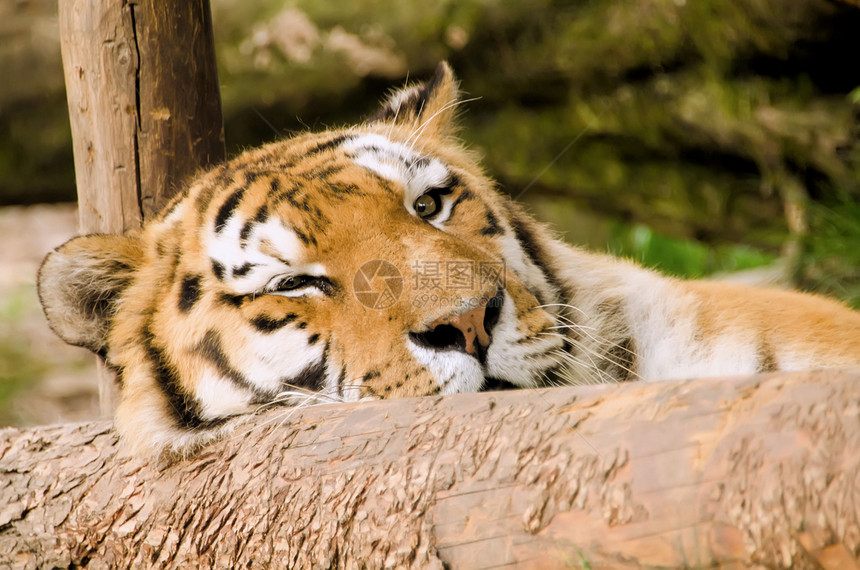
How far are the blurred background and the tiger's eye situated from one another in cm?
245

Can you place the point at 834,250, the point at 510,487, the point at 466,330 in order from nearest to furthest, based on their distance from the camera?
the point at 510,487, the point at 466,330, the point at 834,250

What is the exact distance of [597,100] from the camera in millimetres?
5176

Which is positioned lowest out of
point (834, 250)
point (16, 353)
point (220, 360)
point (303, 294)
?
point (16, 353)

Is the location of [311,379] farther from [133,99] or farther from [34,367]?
[34,367]

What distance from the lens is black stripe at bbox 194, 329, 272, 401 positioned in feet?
7.34

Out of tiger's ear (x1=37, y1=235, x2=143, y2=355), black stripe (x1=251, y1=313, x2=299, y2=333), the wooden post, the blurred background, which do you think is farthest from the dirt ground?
black stripe (x1=251, y1=313, x2=299, y2=333)

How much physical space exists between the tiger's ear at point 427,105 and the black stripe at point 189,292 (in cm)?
108

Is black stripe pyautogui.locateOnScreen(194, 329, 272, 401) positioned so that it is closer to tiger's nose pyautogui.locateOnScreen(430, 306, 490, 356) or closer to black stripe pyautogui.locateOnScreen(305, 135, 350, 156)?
tiger's nose pyautogui.locateOnScreen(430, 306, 490, 356)

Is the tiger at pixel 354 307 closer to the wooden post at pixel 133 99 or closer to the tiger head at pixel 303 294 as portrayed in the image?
the tiger head at pixel 303 294

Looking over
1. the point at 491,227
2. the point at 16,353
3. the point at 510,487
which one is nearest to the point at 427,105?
the point at 491,227

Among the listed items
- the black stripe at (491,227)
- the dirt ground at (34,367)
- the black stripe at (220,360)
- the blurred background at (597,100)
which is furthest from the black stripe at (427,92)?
the dirt ground at (34,367)

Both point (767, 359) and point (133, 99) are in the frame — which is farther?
point (133, 99)

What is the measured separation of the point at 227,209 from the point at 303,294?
42 cm

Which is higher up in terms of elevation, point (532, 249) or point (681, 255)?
point (532, 249)
